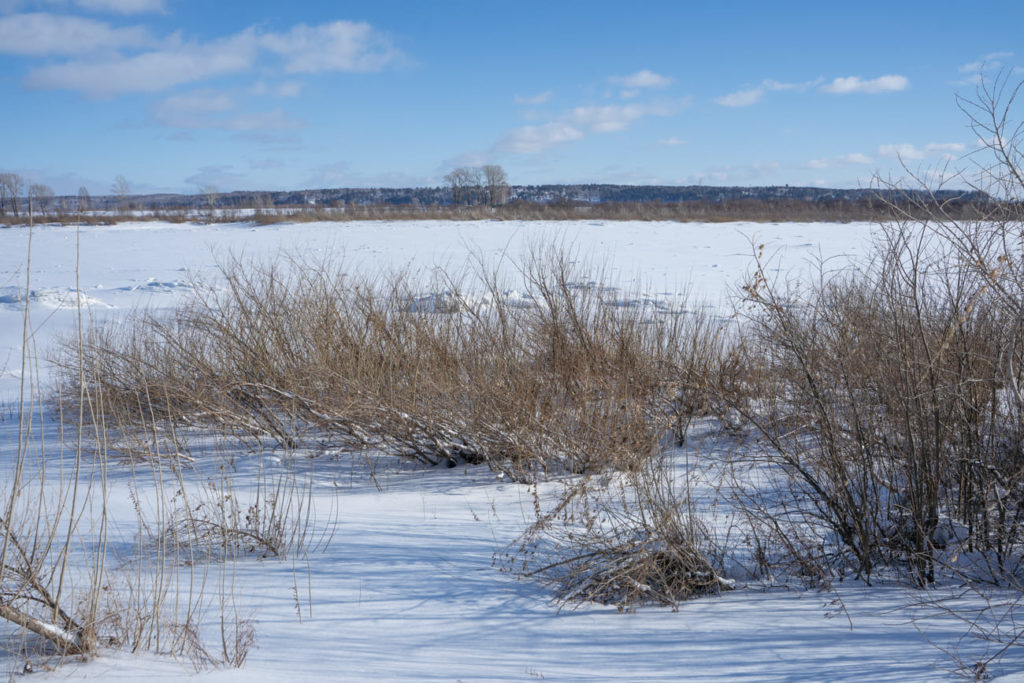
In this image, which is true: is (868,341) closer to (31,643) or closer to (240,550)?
(240,550)

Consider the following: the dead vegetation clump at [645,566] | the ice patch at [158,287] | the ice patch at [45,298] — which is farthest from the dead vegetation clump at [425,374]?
the ice patch at [158,287]

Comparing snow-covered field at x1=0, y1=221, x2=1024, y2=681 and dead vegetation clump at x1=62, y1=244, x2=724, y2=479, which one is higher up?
dead vegetation clump at x1=62, y1=244, x2=724, y2=479

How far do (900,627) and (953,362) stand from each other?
168 cm

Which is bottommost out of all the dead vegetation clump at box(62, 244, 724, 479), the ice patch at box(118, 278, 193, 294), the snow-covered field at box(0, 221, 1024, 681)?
the snow-covered field at box(0, 221, 1024, 681)

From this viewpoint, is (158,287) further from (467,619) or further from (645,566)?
(645,566)

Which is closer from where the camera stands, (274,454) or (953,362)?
(953,362)

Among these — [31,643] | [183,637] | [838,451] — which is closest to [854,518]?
[838,451]

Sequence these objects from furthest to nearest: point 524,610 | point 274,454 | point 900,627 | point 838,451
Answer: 1. point 274,454
2. point 838,451
3. point 524,610
4. point 900,627

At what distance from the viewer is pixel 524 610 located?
367 centimetres

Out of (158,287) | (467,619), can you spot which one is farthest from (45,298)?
(467,619)

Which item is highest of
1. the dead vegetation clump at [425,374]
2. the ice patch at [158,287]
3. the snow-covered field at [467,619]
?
the ice patch at [158,287]

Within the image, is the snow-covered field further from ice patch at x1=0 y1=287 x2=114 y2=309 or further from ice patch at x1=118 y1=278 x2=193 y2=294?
ice patch at x1=118 y1=278 x2=193 y2=294

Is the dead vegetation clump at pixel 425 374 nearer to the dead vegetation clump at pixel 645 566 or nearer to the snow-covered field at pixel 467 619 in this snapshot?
the snow-covered field at pixel 467 619

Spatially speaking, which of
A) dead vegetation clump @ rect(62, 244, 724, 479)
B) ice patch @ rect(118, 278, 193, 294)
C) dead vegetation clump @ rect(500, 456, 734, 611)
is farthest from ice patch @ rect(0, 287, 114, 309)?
dead vegetation clump @ rect(500, 456, 734, 611)
